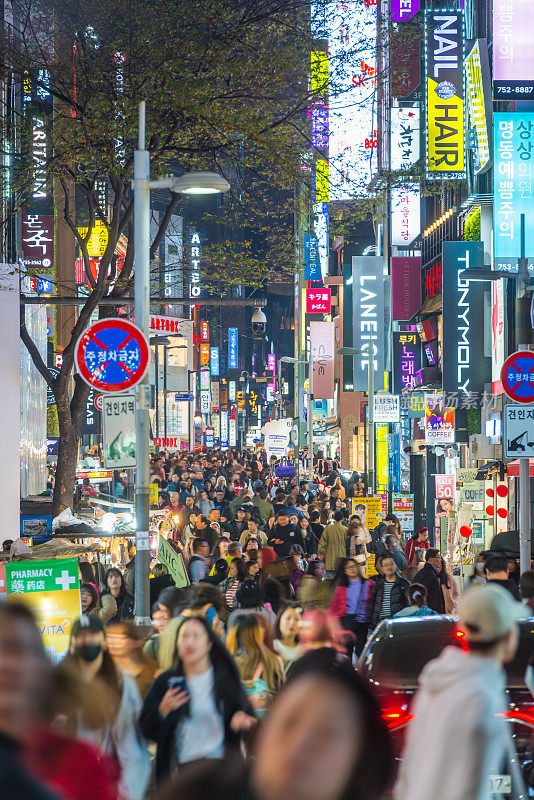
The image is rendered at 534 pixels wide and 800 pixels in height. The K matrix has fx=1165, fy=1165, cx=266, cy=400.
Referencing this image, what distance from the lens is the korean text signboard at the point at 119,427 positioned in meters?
12.0

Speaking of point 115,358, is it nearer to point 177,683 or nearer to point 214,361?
point 177,683

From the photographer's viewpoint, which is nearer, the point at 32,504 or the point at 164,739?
the point at 164,739

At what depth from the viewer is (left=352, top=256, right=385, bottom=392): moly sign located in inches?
1657

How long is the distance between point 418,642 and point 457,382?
21.9 meters

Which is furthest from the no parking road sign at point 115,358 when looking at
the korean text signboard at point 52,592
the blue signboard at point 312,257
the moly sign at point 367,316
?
the blue signboard at point 312,257

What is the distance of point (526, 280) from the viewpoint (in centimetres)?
1894

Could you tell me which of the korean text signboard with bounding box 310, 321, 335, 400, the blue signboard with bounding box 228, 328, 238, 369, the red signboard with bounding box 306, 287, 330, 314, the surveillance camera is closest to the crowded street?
the surveillance camera

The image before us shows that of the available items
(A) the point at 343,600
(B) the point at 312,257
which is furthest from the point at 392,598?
(B) the point at 312,257

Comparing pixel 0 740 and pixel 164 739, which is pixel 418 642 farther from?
pixel 0 740

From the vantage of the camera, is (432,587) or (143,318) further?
(432,587)

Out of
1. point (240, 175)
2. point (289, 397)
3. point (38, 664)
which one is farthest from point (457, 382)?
point (289, 397)

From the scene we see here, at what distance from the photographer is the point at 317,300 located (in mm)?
69125

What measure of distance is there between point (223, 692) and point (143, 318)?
662 centimetres

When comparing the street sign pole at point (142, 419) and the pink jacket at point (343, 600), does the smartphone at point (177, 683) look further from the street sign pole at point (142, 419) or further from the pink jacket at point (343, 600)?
the pink jacket at point (343, 600)
